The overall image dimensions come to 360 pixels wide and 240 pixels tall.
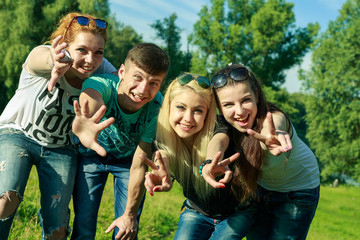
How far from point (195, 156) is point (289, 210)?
38.6 inches

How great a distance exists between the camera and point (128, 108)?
342 centimetres

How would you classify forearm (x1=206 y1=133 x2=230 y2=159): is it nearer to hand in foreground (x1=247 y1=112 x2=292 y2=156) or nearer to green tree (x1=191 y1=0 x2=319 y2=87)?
hand in foreground (x1=247 y1=112 x2=292 y2=156)

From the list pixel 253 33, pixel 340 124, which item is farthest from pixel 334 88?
pixel 253 33

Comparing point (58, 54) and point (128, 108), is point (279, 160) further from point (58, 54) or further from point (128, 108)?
point (58, 54)

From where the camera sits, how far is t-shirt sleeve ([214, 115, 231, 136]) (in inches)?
126

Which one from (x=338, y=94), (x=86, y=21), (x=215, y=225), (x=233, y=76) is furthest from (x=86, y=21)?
(x=338, y=94)

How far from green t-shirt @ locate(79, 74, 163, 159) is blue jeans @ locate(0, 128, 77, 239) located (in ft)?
0.89

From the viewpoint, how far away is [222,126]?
3219mm

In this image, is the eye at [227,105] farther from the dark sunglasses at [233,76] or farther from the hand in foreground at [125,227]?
the hand in foreground at [125,227]

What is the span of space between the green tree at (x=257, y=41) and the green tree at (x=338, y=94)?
2.75 m

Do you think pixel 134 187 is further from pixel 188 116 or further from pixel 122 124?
pixel 188 116

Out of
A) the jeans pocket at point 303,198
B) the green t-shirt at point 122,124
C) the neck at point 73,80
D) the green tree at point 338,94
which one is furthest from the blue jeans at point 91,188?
the green tree at point 338,94

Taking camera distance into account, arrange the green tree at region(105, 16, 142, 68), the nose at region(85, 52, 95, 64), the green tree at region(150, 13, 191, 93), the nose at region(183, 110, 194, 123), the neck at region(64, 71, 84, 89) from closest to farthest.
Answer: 1. the nose at region(183, 110, 194, 123)
2. the nose at region(85, 52, 95, 64)
3. the neck at region(64, 71, 84, 89)
4. the green tree at region(105, 16, 142, 68)
5. the green tree at region(150, 13, 191, 93)

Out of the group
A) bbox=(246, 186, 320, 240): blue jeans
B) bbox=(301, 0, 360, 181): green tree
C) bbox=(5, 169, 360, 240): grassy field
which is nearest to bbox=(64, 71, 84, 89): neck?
bbox=(246, 186, 320, 240): blue jeans
